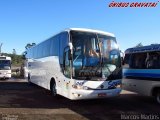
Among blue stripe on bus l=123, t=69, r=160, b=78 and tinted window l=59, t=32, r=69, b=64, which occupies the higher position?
tinted window l=59, t=32, r=69, b=64

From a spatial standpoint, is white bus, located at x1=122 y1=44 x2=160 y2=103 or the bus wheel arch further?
the bus wheel arch

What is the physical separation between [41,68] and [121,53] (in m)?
6.90

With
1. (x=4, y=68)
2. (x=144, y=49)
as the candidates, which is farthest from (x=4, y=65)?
(x=144, y=49)

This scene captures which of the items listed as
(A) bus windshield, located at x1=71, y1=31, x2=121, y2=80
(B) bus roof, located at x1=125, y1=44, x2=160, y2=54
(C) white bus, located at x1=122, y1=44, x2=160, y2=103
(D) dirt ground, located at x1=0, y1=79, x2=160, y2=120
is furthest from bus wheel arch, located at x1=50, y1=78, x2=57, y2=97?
(B) bus roof, located at x1=125, y1=44, x2=160, y2=54

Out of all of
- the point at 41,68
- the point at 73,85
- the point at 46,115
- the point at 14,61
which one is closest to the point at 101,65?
the point at 73,85

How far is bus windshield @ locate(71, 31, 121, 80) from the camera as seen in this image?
13.0 m

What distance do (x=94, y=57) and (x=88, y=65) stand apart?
18.5 inches

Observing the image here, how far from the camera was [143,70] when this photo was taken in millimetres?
14039

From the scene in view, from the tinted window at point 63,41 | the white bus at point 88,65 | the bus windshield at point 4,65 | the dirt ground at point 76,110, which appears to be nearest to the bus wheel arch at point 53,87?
the dirt ground at point 76,110

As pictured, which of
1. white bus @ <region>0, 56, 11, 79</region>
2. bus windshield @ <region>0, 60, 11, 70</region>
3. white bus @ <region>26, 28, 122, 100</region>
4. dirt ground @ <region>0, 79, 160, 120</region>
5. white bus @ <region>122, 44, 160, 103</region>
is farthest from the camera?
bus windshield @ <region>0, 60, 11, 70</region>

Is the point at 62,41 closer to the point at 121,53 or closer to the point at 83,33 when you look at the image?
the point at 83,33

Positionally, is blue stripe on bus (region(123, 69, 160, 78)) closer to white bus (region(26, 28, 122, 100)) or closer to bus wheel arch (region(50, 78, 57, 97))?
white bus (region(26, 28, 122, 100))

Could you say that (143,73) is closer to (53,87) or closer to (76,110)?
(76,110)

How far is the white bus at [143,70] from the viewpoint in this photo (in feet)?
43.5
